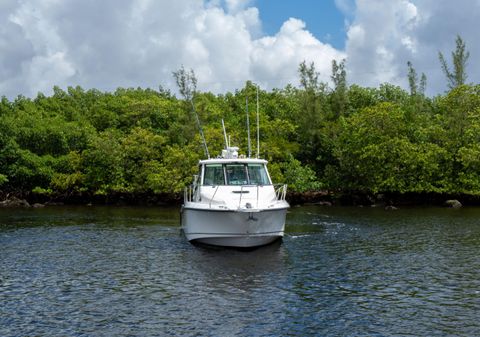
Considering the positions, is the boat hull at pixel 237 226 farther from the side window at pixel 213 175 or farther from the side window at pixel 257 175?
the side window at pixel 257 175

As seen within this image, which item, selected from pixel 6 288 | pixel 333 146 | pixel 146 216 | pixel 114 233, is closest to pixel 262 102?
pixel 333 146


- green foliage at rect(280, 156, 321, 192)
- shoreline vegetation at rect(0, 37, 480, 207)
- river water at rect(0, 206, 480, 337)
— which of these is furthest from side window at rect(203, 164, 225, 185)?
green foliage at rect(280, 156, 321, 192)

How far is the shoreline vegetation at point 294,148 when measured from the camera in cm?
6794

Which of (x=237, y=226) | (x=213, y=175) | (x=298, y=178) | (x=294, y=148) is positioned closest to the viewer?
(x=237, y=226)

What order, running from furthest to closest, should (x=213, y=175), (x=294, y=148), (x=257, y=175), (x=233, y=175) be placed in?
(x=294, y=148)
(x=257, y=175)
(x=213, y=175)
(x=233, y=175)

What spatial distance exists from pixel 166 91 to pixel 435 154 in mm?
67680

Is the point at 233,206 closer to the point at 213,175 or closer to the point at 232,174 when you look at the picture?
the point at 232,174

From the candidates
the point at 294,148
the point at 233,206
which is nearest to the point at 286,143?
the point at 294,148

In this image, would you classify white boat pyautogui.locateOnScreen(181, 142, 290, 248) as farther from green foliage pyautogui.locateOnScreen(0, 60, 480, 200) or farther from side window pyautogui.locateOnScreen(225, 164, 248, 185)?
green foliage pyautogui.locateOnScreen(0, 60, 480, 200)

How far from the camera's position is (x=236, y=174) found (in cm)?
3319

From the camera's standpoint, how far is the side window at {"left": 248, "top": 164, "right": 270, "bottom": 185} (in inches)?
1309

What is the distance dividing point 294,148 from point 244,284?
55.5 meters

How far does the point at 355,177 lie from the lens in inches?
2817

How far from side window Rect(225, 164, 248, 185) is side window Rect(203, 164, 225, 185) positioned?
0.42 m
